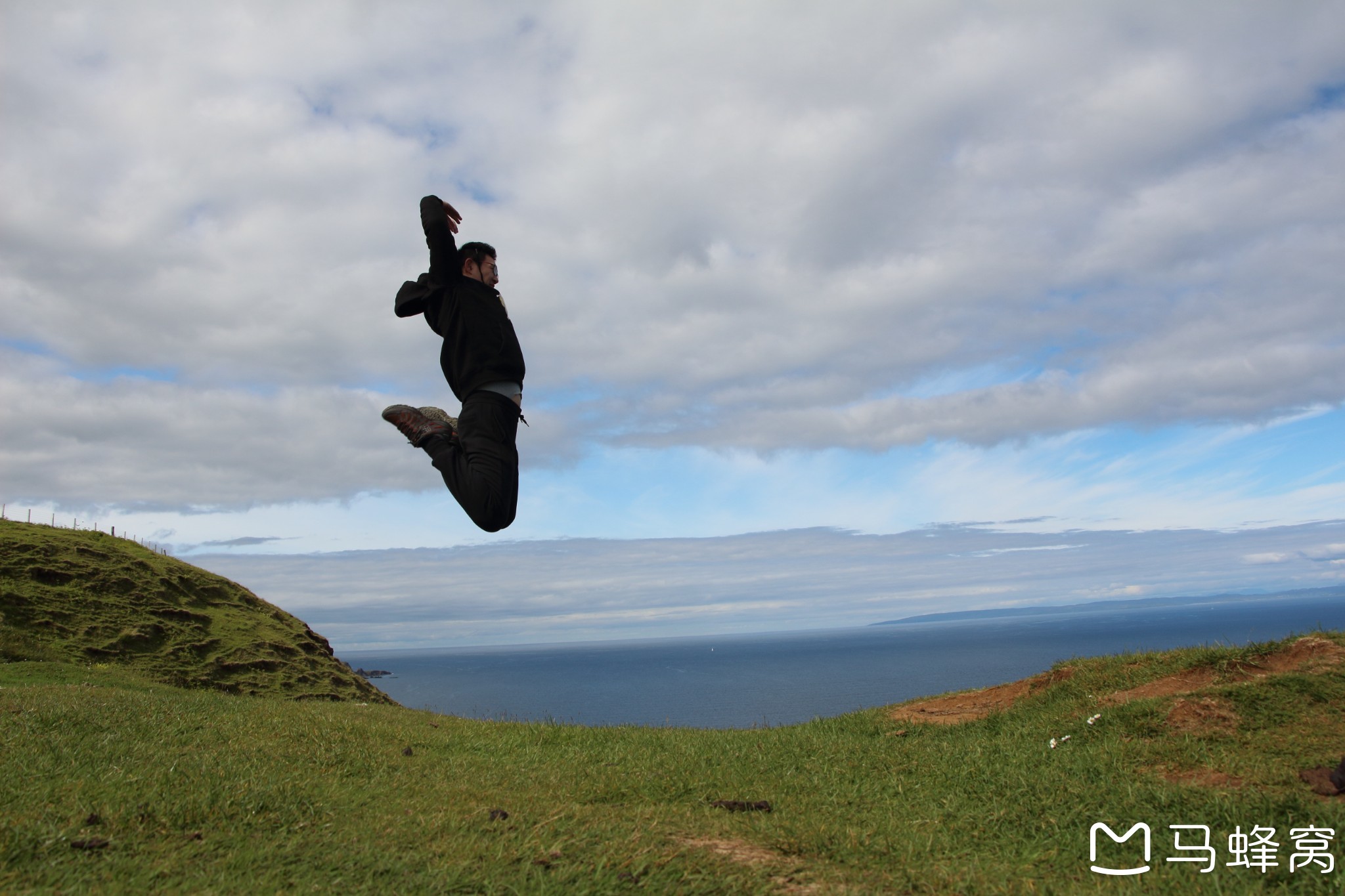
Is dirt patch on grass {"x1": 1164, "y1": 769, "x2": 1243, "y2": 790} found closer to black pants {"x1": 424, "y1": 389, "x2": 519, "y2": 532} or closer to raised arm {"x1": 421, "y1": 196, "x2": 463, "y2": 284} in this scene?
black pants {"x1": 424, "y1": 389, "x2": 519, "y2": 532}

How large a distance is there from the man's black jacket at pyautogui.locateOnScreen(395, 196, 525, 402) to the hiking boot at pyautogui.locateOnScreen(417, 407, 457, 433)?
1.08 feet

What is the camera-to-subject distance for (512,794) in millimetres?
7137

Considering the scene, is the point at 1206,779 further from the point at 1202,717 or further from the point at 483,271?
the point at 483,271

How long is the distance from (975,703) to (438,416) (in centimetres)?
1093

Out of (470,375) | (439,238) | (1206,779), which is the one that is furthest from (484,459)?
(1206,779)

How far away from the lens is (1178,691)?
10.9 meters

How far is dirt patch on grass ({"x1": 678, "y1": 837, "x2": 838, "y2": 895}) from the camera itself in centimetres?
505

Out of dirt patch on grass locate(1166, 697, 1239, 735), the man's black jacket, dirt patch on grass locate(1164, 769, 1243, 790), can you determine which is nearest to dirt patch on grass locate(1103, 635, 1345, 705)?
dirt patch on grass locate(1166, 697, 1239, 735)

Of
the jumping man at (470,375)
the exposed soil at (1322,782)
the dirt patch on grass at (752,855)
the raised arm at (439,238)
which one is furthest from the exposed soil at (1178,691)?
the raised arm at (439,238)

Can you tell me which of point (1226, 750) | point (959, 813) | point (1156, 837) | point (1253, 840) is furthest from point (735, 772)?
point (1226, 750)

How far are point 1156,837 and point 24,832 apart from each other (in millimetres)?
8561

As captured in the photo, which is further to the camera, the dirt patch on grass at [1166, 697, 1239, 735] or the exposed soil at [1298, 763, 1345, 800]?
the dirt patch on grass at [1166, 697, 1239, 735]

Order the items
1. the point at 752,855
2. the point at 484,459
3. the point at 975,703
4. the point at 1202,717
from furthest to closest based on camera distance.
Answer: the point at 975,703, the point at 1202,717, the point at 484,459, the point at 752,855

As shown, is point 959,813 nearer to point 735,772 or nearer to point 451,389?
point 735,772
